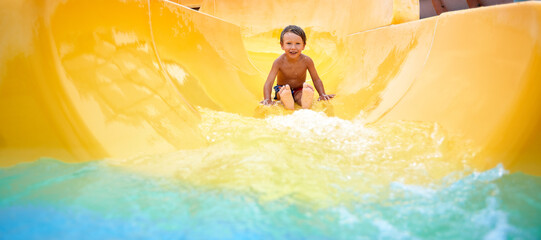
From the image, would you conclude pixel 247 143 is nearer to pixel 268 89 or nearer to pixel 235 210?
pixel 235 210

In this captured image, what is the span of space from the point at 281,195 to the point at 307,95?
140cm

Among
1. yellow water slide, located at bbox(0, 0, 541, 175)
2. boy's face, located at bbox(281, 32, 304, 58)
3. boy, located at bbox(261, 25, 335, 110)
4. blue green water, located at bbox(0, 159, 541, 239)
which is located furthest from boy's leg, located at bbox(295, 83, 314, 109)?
blue green water, located at bbox(0, 159, 541, 239)

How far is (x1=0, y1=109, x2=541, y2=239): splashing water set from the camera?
90 cm

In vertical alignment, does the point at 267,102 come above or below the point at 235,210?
above

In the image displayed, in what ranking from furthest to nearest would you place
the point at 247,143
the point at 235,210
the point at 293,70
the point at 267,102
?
the point at 293,70 < the point at 267,102 < the point at 247,143 < the point at 235,210

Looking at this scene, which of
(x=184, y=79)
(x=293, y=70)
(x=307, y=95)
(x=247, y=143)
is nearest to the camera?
(x=247, y=143)

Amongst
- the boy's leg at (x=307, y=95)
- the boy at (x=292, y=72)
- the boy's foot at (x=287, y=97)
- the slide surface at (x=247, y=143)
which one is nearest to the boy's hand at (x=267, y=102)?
the boy at (x=292, y=72)

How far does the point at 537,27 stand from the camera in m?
1.20

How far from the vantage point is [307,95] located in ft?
7.92

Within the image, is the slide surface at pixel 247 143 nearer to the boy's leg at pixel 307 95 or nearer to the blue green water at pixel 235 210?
the blue green water at pixel 235 210

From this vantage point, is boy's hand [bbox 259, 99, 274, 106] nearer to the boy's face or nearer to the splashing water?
the boy's face

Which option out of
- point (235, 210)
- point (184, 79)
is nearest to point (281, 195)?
point (235, 210)

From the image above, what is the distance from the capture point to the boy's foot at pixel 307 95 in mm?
2404

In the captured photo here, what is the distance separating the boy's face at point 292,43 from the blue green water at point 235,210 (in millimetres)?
1706
